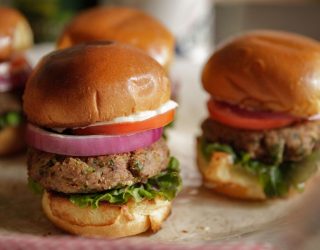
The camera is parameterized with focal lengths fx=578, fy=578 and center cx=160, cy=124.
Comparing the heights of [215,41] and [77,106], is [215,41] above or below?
below

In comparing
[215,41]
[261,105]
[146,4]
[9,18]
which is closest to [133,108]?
[261,105]

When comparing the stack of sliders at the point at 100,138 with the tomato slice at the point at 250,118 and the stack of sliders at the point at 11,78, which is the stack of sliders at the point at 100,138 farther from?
the stack of sliders at the point at 11,78

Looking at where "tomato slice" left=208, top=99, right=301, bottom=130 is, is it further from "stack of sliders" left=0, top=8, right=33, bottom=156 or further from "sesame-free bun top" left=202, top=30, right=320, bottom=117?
"stack of sliders" left=0, top=8, right=33, bottom=156

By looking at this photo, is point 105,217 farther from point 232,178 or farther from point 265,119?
point 265,119

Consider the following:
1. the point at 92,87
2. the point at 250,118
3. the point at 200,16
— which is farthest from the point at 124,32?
the point at 200,16

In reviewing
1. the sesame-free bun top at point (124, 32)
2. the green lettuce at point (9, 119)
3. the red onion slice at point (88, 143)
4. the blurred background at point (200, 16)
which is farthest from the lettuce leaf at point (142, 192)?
the blurred background at point (200, 16)

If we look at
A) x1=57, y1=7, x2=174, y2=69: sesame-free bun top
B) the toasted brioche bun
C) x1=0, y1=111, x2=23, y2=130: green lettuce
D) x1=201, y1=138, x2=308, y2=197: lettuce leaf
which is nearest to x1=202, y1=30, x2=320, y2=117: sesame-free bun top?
x1=201, y1=138, x2=308, y2=197: lettuce leaf

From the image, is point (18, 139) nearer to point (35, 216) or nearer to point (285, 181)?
point (35, 216)
